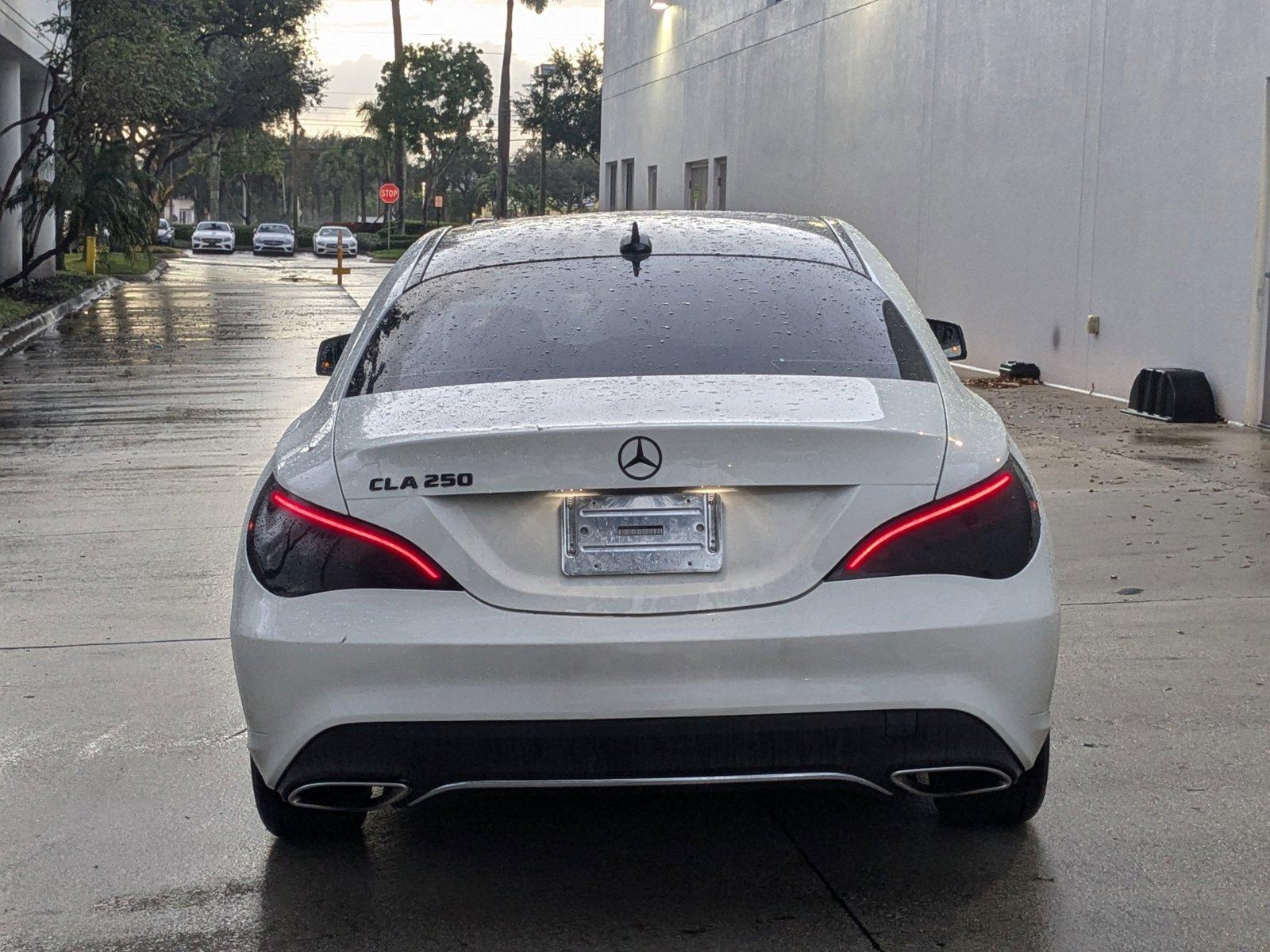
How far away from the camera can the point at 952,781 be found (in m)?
3.62

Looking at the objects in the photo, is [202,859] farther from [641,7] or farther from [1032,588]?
[641,7]

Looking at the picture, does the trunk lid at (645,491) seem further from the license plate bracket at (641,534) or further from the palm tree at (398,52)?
the palm tree at (398,52)

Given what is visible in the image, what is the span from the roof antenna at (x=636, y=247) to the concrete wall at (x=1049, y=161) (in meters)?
9.33

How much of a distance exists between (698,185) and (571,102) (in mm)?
40806

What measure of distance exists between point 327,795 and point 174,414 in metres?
10.7

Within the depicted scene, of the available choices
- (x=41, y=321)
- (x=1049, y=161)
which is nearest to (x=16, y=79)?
(x=41, y=321)

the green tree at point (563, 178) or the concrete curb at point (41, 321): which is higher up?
the green tree at point (563, 178)

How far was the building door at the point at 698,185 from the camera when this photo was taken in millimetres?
31328

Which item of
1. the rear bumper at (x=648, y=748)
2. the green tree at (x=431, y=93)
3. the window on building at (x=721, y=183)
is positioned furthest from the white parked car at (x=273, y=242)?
the rear bumper at (x=648, y=748)

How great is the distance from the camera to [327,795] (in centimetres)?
369

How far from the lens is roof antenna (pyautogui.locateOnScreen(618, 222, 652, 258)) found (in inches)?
180

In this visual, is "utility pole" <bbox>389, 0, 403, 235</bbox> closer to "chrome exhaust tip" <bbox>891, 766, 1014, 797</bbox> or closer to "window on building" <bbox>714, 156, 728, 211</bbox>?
"window on building" <bbox>714, 156, 728, 211</bbox>

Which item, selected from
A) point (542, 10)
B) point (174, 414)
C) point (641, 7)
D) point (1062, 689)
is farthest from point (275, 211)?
point (1062, 689)

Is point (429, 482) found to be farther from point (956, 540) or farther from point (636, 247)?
point (636, 247)
